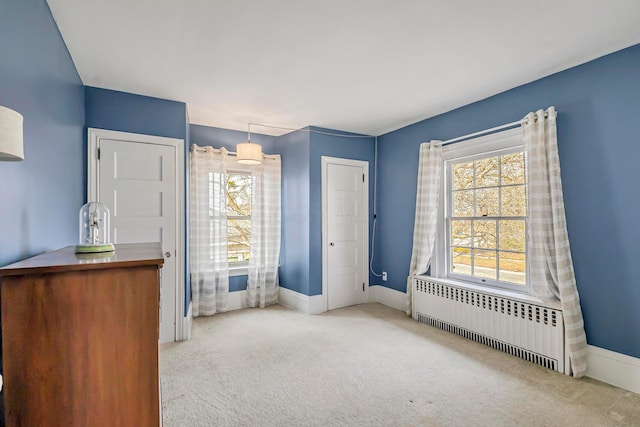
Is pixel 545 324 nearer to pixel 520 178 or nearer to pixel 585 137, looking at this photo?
pixel 520 178

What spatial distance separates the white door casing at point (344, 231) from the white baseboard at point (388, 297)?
126 mm

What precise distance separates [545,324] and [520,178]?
4.41 ft

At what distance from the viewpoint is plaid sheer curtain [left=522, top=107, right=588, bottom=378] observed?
2504 millimetres

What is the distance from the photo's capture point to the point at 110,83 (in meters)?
2.92

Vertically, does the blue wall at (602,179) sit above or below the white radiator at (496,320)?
above

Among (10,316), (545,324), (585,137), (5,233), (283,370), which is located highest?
(585,137)

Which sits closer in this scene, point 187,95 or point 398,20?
point 398,20

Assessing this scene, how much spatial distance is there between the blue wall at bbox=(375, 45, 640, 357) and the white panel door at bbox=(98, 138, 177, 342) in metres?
3.54

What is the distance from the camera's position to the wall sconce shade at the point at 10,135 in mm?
979

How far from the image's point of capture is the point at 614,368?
2385mm

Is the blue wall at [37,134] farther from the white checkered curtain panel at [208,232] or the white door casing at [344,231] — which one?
the white door casing at [344,231]

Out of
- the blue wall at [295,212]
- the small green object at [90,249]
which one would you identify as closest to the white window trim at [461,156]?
the blue wall at [295,212]

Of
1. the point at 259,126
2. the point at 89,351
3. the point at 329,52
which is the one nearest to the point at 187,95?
the point at 259,126

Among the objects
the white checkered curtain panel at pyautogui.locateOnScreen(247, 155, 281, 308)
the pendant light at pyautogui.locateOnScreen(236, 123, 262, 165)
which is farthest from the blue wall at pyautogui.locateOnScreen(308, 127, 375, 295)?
A: the pendant light at pyautogui.locateOnScreen(236, 123, 262, 165)
